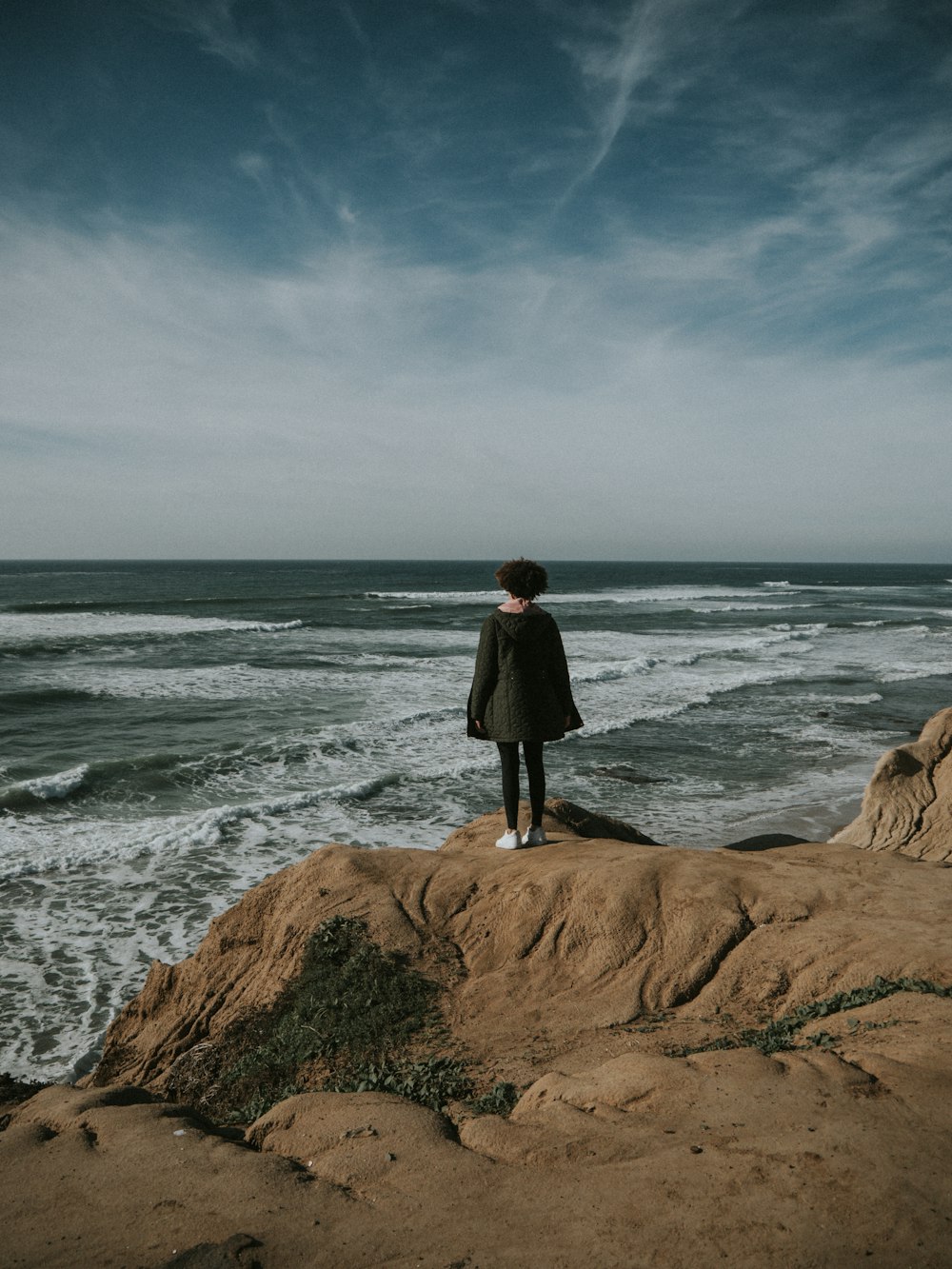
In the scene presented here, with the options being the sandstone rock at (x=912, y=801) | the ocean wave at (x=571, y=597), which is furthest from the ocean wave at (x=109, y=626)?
the sandstone rock at (x=912, y=801)

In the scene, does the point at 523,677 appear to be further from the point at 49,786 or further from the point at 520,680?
the point at 49,786

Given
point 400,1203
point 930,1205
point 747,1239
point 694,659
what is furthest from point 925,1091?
point 694,659

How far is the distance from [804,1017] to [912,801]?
491cm

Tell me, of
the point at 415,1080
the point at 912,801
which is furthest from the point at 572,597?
the point at 415,1080

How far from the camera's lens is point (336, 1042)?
13.7 ft

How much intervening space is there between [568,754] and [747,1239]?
1301cm

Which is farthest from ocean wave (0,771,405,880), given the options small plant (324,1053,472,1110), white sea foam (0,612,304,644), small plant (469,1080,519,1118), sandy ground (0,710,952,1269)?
white sea foam (0,612,304,644)

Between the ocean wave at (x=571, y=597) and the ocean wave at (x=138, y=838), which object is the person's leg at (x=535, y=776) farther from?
the ocean wave at (x=571, y=597)

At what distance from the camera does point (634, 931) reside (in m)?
4.52

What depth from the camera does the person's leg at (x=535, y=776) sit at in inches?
221

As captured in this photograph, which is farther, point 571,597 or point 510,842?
point 571,597

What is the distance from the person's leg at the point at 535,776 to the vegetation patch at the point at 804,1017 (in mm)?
2185

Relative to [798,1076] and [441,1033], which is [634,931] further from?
[798,1076]

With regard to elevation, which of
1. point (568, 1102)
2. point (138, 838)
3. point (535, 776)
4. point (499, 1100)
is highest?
point (535, 776)
